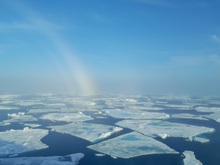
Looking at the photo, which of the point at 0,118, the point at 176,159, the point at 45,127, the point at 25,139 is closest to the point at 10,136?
Answer: the point at 25,139

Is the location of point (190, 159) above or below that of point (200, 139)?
below

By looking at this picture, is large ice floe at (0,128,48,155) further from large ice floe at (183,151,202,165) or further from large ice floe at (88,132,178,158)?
large ice floe at (183,151,202,165)

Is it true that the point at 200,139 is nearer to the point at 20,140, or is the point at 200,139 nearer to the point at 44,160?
the point at 44,160

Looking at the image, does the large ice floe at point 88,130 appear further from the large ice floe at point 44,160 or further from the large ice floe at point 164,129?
the large ice floe at point 44,160

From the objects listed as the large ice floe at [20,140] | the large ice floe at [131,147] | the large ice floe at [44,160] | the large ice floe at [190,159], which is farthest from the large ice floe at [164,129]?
the large ice floe at [20,140]

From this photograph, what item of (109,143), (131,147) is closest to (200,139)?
(131,147)

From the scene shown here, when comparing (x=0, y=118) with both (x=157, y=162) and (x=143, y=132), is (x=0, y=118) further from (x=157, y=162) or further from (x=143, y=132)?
(x=157, y=162)

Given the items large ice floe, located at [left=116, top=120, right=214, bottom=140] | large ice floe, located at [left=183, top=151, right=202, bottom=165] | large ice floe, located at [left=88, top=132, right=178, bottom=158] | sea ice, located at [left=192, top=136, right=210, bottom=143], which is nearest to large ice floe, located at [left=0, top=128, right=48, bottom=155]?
large ice floe, located at [left=88, top=132, right=178, bottom=158]

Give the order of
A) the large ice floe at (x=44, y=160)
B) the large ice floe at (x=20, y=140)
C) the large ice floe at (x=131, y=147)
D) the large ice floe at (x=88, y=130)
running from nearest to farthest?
the large ice floe at (x=44, y=160) → the large ice floe at (x=131, y=147) → the large ice floe at (x=20, y=140) → the large ice floe at (x=88, y=130)
